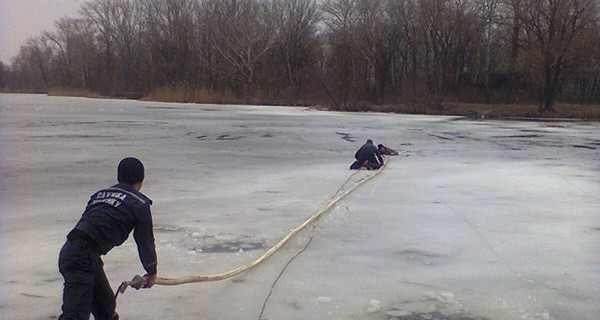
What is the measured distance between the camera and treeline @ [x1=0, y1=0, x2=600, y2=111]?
132 ft

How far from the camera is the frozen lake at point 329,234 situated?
4352 millimetres

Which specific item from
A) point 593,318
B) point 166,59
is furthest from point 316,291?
point 166,59

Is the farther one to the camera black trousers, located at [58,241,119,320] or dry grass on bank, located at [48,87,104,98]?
dry grass on bank, located at [48,87,104,98]

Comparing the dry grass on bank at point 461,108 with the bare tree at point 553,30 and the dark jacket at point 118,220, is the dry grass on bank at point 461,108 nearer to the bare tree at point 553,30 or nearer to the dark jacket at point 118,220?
the bare tree at point 553,30

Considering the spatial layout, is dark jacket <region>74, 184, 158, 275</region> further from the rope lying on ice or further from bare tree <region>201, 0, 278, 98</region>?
bare tree <region>201, 0, 278, 98</region>

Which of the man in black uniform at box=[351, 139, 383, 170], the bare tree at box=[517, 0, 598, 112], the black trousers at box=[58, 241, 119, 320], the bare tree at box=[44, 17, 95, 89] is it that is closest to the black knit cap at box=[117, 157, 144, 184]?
the black trousers at box=[58, 241, 119, 320]

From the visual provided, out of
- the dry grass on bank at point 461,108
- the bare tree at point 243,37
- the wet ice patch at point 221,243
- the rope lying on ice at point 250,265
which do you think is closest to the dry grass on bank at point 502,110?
the dry grass on bank at point 461,108

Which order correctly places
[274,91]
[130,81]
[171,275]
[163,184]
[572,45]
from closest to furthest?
[171,275]
[163,184]
[572,45]
[274,91]
[130,81]

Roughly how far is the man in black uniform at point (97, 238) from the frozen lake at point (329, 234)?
75 centimetres

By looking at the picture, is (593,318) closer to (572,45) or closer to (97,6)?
(572,45)

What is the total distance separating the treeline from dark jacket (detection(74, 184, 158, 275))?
3871 cm

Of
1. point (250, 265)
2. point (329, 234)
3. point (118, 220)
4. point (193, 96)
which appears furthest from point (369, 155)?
point (193, 96)

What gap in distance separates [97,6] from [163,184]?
6974 centimetres

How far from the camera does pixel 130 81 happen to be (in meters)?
71.1
